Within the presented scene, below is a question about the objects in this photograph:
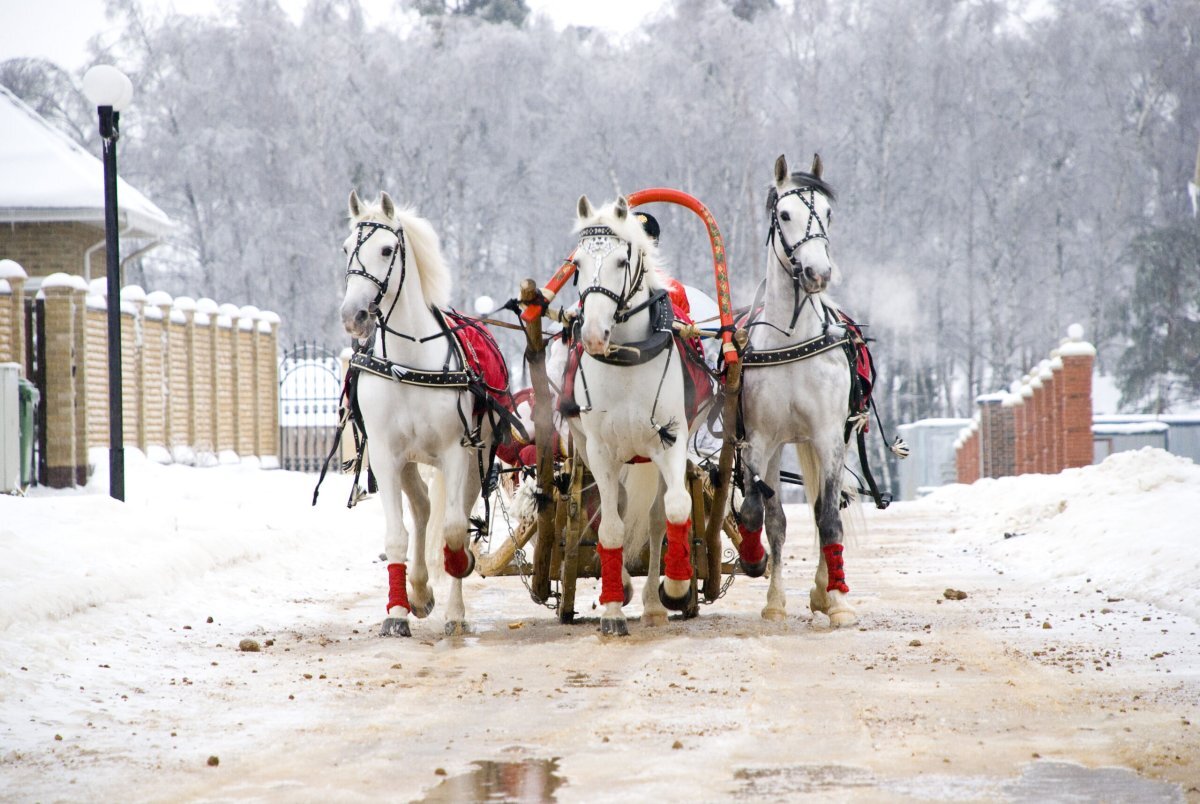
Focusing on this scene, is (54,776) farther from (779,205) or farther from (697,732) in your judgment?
(779,205)

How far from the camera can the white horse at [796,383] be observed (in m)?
9.50

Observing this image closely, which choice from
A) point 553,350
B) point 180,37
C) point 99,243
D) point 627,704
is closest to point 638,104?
point 180,37

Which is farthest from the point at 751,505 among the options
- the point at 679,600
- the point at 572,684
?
the point at 572,684

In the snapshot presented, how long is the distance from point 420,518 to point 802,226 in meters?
3.10

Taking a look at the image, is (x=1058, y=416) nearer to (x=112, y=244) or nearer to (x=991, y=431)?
(x=991, y=431)

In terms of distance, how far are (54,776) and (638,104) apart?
4419cm

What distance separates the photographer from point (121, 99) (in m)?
13.9

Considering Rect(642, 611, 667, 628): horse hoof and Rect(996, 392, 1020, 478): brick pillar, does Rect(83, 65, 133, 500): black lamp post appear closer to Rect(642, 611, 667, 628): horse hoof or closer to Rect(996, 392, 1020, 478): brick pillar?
Rect(642, 611, 667, 628): horse hoof

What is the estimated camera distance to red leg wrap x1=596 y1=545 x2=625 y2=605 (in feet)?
29.7

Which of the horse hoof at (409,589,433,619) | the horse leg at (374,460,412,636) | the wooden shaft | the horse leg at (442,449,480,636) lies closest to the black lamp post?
the horse hoof at (409,589,433,619)

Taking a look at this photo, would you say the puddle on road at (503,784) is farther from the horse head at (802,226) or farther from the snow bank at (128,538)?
the horse head at (802,226)

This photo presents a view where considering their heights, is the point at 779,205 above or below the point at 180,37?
below

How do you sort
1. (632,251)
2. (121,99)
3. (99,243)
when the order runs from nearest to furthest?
(632,251) < (121,99) < (99,243)

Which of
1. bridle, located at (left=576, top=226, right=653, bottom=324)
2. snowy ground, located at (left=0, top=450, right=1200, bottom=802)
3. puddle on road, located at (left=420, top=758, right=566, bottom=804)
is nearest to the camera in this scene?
puddle on road, located at (left=420, top=758, right=566, bottom=804)
